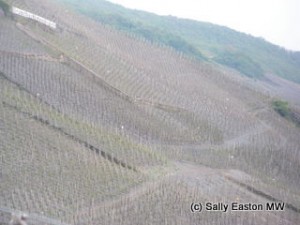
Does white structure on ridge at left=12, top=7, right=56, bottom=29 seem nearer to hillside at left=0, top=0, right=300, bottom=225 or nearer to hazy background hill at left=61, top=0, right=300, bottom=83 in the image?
hillside at left=0, top=0, right=300, bottom=225

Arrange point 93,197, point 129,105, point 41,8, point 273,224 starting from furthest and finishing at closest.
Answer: point 41,8 → point 129,105 → point 273,224 → point 93,197

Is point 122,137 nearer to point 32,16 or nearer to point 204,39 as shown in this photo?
point 32,16

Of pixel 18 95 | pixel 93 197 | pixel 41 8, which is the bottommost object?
pixel 93 197

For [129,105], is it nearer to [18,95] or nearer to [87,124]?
[87,124]

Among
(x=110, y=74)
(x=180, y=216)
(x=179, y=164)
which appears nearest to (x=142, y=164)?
(x=179, y=164)

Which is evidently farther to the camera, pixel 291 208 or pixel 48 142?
pixel 291 208

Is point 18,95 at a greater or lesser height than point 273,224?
greater

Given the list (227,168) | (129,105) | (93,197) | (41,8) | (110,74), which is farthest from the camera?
(41,8)

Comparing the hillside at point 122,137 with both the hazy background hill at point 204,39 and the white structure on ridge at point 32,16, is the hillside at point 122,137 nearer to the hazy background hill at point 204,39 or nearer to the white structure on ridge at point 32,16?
the white structure on ridge at point 32,16
